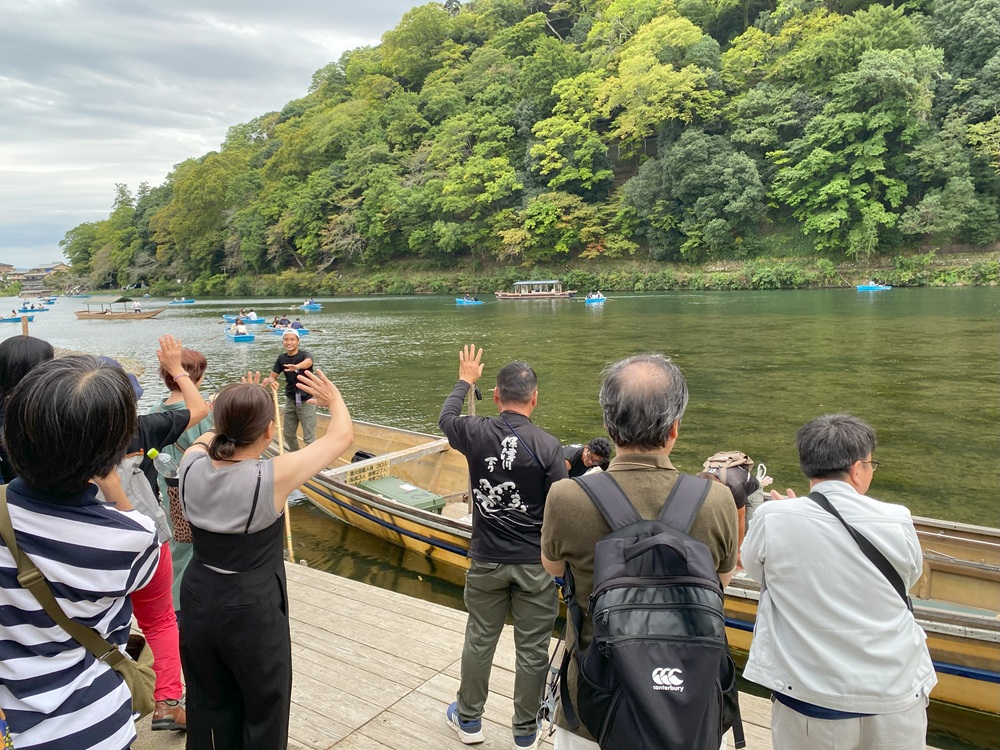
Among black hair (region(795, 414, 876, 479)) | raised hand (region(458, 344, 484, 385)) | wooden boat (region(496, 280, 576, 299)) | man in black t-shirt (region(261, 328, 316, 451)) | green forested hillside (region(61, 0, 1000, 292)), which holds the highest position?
green forested hillside (region(61, 0, 1000, 292))

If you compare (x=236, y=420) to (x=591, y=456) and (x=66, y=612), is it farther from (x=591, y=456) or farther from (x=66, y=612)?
(x=591, y=456)

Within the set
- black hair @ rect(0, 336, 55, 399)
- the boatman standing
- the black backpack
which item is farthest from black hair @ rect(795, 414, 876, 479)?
black hair @ rect(0, 336, 55, 399)

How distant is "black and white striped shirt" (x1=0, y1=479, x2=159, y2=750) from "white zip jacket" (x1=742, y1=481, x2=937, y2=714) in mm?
1794

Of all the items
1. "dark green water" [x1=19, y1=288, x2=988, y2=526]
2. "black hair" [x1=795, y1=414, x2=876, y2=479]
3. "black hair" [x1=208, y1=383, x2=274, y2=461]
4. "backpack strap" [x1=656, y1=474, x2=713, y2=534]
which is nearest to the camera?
"backpack strap" [x1=656, y1=474, x2=713, y2=534]

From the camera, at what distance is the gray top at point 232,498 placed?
206 centimetres

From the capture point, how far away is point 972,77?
130ft

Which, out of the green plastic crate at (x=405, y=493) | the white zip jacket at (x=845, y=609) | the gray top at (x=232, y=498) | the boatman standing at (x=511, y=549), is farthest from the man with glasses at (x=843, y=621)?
the green plastic crate at (x=405, y=493)

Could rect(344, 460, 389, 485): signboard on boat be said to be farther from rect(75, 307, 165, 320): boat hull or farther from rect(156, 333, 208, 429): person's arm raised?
rect(75, 307, 165, 320): boat hull

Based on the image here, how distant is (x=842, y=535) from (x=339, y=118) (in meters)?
73.5

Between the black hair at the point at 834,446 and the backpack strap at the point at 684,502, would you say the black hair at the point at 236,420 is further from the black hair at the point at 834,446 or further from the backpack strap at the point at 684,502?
the black hair at the point at 834,446

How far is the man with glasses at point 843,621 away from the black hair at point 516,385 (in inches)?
45.7

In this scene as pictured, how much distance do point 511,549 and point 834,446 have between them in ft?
4.62

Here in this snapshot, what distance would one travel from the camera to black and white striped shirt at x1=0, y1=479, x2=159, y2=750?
1.42 metres

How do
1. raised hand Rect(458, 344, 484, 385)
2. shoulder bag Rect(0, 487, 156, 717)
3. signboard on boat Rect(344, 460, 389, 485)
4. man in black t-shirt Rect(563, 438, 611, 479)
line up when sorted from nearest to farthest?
shoulder bag Rect(0, 487, 156, 717), raised hand Rect(458, 344, 484, 385), man in black t-shirt Rect(563, 438, 611, 479), signboard on boat Rect(344, 460, 389, 485)
